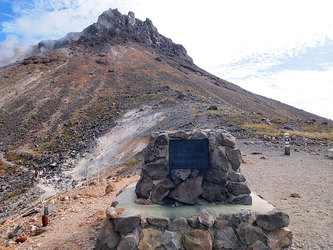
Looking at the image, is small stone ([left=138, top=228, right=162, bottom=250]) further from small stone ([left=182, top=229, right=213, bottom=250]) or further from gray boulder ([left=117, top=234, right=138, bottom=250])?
small stone ([left=182, top=229, right=213, bottom=250])

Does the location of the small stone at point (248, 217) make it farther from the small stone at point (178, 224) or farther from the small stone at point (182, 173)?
the small stone at point (182, 173)

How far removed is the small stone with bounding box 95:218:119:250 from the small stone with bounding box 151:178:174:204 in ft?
3.36

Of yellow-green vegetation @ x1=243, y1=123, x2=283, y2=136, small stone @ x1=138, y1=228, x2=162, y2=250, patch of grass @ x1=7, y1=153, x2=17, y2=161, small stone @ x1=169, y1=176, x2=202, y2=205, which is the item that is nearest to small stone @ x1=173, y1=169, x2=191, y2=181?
small stone @ x1=169, y1=176, x2=202, y2=205

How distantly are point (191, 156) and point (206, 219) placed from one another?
134 cm

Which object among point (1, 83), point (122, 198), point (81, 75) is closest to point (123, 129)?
point (122, 198)

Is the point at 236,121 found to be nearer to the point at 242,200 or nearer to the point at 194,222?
the point at 242,200

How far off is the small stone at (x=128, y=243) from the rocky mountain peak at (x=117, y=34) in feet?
218

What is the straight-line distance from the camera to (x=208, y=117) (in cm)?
2217

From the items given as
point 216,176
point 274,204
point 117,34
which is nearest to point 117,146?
point 274,204

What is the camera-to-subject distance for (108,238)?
4.59 metres

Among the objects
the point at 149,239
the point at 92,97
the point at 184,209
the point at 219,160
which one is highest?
the point at 92,97

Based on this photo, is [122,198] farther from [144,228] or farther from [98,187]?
[98,187]

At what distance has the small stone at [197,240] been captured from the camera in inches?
175

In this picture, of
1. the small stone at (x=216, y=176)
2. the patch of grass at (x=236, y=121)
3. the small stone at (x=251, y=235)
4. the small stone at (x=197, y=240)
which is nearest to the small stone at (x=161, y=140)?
the small stone at (x=216, y=176)
